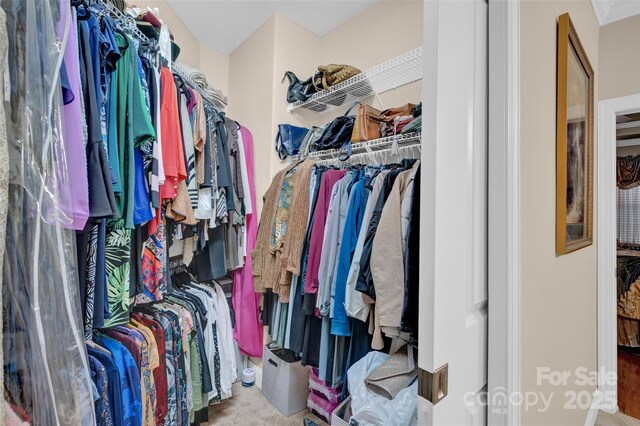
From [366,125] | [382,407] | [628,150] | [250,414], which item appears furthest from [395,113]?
[628,150]

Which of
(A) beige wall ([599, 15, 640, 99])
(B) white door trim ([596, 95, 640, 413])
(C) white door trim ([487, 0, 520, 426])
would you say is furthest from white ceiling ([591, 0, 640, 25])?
(C) white door trim ([487, 0, 520, 426])

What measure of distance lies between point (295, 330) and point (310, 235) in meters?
0.54

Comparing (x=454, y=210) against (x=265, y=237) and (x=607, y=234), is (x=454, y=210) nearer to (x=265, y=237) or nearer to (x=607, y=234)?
(x=265, y=237)

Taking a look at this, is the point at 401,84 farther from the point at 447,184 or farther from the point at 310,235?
the point at 447,184

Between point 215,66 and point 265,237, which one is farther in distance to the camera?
point 215,66

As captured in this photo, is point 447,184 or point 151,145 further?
point 151,145

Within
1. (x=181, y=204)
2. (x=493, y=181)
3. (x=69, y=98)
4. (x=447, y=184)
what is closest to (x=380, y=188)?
(x=493, y=181)

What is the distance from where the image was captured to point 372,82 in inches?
72.4

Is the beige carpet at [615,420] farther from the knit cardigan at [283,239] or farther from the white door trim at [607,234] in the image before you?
the knit cardigan at [283,239]

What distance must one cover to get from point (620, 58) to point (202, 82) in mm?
2605

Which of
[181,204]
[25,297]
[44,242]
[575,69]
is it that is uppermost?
[575,69]

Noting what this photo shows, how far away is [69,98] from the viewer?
0.74 metres

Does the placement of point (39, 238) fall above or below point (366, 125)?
below

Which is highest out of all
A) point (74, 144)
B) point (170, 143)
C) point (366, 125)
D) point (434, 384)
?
point (366, 125)
